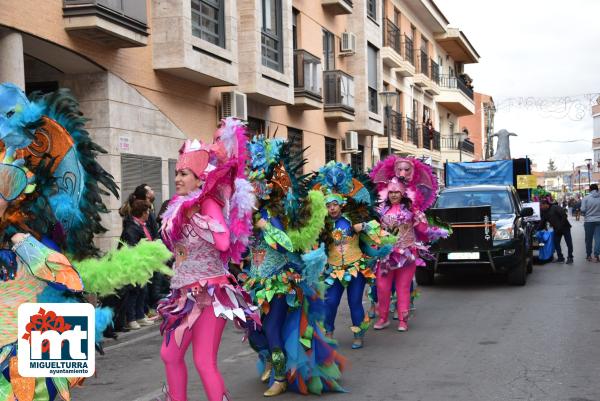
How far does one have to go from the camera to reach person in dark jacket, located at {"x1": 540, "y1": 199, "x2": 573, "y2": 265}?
1764cm

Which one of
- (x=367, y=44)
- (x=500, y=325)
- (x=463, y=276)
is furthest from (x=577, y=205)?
(x=500, y=325)

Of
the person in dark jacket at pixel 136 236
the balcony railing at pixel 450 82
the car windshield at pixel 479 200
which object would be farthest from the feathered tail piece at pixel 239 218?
the balcony railing at pixel 450 82

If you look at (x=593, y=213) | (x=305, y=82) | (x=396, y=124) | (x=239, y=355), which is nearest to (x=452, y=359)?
(x=239, y=355)

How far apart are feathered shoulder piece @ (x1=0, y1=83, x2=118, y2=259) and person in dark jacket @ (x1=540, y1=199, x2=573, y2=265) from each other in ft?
50.2

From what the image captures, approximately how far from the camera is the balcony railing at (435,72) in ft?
133

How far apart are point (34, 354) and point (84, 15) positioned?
9.12 meters

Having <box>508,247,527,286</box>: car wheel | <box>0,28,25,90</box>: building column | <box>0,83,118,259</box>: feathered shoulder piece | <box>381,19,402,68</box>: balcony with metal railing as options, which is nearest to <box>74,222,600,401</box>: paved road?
<box>508,247,527,286</box>: car wheel

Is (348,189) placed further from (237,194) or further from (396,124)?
(396,124)

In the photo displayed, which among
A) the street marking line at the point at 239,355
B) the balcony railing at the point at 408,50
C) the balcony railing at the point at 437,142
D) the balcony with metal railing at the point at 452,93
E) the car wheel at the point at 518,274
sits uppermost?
the balcony railing at the point at 408,50

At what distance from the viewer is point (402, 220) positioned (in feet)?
30.3

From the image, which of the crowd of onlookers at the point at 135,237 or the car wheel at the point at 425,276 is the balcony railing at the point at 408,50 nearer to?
the car wheel at the point at 425,276

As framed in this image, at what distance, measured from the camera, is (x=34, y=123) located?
401 centimetres

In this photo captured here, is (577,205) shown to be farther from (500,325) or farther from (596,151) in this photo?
(500,325)

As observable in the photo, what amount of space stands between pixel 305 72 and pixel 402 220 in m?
12.6
